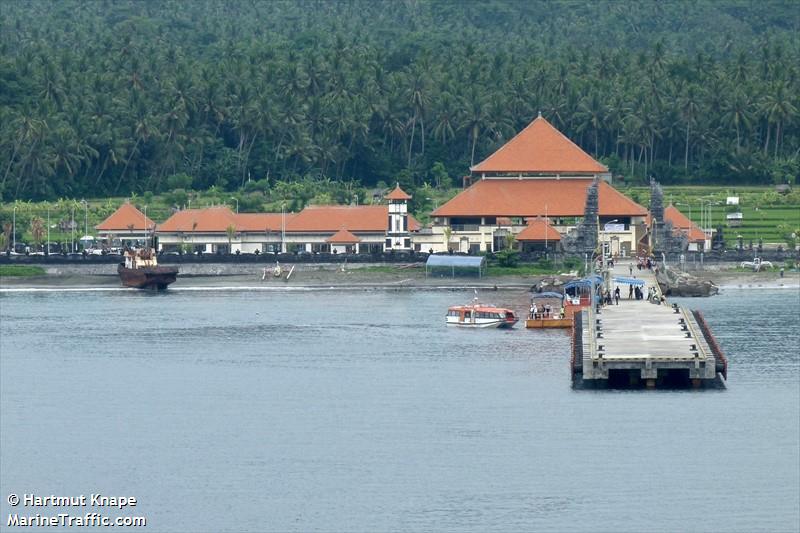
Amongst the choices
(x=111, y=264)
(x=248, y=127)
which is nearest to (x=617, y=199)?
(x=111, y=264)

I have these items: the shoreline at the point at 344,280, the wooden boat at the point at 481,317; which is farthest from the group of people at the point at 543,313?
the shoreline at the point at 344,280

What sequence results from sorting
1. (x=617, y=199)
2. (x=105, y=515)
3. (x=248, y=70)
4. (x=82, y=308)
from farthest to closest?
(x=248, y=70), (x=617, y=199), (x=82, y=308), (x=105, y=515)

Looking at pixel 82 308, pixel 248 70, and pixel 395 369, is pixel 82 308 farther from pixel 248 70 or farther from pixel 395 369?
pixel 248 70

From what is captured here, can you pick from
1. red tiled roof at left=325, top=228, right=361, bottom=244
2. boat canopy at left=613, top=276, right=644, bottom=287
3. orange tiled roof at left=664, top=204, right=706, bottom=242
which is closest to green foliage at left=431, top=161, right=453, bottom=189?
red tiled roof at left=325, top=228, right=361, bottom=244

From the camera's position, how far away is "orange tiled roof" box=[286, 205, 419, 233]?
124312mm

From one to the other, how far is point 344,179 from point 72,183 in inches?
765

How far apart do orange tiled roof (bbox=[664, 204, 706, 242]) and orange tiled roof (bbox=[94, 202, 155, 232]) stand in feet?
101

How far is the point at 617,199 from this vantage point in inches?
4774

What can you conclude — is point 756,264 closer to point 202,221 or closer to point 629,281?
point 629,281

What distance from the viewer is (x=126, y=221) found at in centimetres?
12875

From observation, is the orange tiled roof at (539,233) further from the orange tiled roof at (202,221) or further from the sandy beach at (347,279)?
the orange tiled roof at (202,221)

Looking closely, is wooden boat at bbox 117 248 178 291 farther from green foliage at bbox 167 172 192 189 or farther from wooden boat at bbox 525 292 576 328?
wooden boat at bbox 525 292 576 328

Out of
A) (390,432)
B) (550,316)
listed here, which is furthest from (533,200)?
(390,432)

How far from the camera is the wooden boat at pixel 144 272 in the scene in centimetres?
11594
